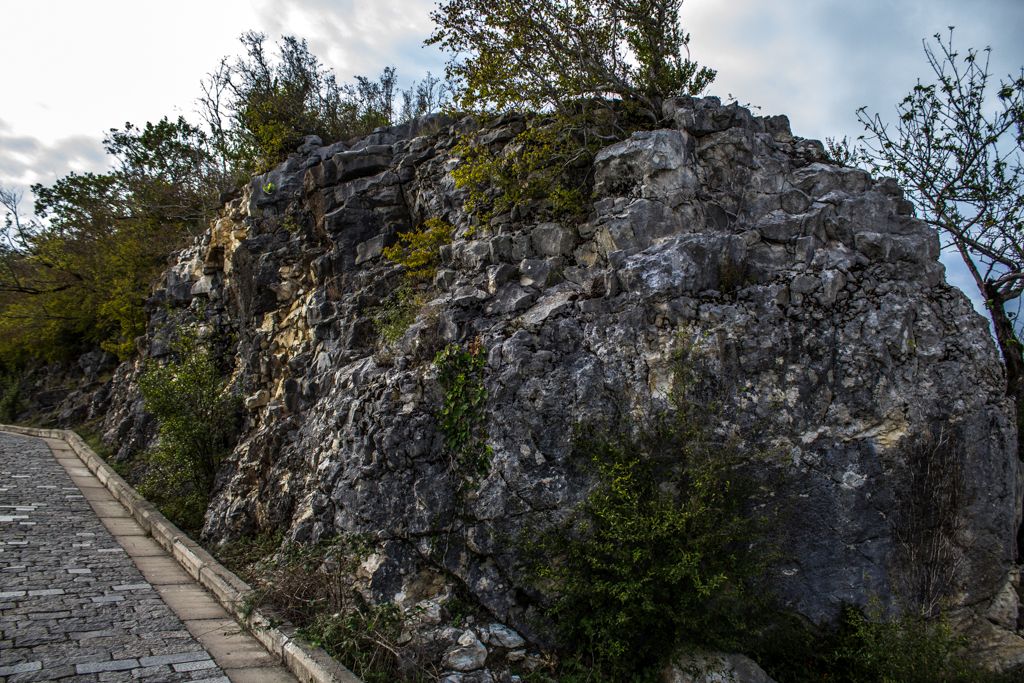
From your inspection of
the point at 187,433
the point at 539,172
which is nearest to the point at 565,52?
the point at 539,172

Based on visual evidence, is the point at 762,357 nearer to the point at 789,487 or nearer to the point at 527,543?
the point at 789,487

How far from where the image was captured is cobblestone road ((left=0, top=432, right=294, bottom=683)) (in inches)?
219

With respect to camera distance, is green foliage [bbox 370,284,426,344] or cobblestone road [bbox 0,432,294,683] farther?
green foliage [bbox 370,284,426,344]

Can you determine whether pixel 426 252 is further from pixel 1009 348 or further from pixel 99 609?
pixel 1009 348

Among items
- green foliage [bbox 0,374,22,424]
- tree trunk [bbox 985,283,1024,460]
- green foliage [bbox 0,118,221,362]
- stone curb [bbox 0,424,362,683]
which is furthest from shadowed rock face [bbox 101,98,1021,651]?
green foliage [bbox 0,374,22,424]

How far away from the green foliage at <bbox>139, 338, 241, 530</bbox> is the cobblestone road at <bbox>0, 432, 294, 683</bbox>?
30.2 inches

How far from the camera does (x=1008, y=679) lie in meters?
5.82

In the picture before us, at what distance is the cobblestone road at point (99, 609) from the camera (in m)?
5.56

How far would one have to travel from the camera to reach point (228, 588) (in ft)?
25.0

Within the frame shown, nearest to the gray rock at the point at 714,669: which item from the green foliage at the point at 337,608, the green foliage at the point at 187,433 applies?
the green foliage at the point at 337,608

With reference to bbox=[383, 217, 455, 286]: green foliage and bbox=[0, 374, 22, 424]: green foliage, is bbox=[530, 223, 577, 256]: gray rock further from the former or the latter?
bbox=[0, 374, 22, 424]: green foliage

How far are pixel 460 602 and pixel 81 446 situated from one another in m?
14.7

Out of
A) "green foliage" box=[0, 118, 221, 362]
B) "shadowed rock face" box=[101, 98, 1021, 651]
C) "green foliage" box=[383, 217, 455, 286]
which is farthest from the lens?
"green foliage" box=[0, 118, 221, 362]

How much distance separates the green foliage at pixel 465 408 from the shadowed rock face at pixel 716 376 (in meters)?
0.14
